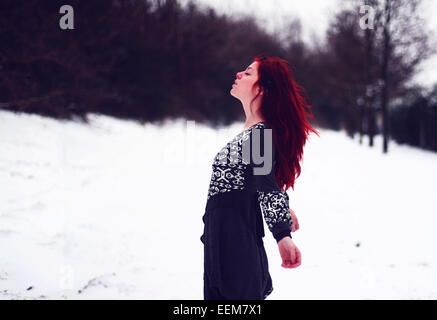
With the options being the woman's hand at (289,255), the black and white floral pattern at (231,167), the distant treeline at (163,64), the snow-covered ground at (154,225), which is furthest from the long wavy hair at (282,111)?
the distant treeline at (163,64)

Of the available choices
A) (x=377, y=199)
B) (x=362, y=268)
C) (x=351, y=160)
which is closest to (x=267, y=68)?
(x=362, y=268)

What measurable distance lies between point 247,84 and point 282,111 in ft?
0.70

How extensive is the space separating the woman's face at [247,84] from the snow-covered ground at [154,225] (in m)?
0.42

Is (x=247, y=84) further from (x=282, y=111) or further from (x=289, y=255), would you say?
(x=289, y=255)

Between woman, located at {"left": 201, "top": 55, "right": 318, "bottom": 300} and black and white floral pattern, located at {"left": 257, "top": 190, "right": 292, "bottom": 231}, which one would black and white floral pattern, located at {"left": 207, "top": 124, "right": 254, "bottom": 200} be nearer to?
woman, located at {"left": 201, "top": 55, "right": 318, "bottom": 300}

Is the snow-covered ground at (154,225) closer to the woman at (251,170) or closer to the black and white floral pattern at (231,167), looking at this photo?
the woman at (251,170)

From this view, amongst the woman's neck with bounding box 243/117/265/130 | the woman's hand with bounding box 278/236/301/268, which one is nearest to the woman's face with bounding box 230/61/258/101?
the woman's neck with bounding box 243/117/265/130

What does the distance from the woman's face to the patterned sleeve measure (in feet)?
1.00

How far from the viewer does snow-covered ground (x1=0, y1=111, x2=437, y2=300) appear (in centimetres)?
310

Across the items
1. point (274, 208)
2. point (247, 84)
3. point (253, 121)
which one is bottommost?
point (274, 208)

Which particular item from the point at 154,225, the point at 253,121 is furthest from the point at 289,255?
the point at 154,225

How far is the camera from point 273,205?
56.5 inches

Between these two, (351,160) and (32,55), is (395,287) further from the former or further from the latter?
(351,160)
